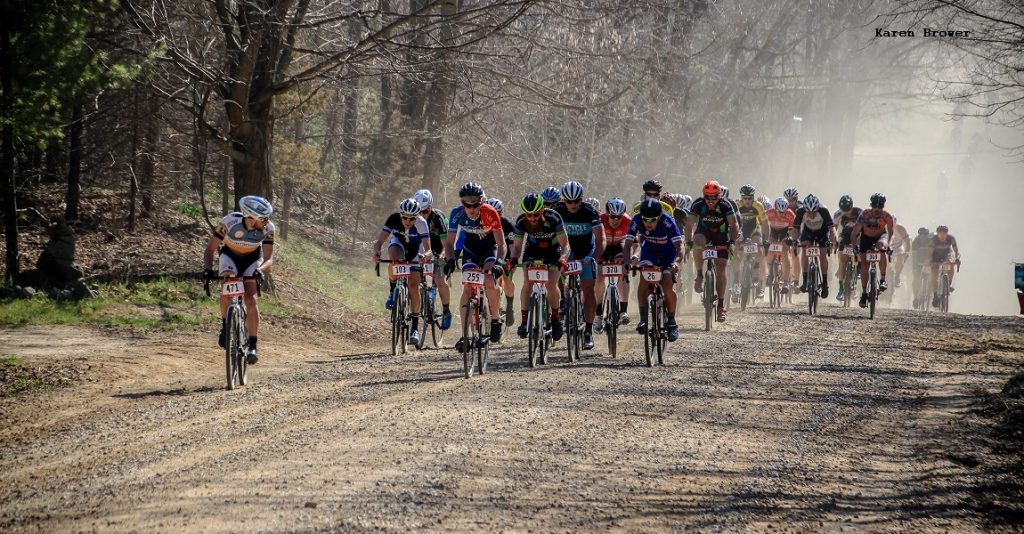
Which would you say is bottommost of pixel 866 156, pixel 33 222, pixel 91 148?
pixel 33 222

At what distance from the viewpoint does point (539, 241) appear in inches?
508

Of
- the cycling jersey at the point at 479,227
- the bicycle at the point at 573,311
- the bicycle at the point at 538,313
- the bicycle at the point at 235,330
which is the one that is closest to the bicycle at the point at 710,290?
the bicycle at the point at 573,311

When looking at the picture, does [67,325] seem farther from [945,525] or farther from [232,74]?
Result: [945,525]

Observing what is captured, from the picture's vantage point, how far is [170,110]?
23375 millimetres

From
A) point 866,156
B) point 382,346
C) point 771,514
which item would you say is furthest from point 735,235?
point 866,156

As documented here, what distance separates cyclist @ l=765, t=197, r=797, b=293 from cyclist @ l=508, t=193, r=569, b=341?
11413mm

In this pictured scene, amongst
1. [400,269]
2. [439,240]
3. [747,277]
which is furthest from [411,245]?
[747,277]

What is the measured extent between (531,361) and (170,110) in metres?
14.1

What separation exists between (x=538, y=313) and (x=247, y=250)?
3855 millimetres

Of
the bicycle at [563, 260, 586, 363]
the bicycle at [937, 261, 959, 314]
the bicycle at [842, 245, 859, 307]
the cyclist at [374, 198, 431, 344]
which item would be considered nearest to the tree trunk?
the cyclist at [374, 198, 431, 344]

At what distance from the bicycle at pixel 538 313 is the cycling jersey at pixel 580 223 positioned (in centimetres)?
88

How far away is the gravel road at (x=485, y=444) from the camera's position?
6559mm

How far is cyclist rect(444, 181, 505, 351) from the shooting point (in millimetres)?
12266

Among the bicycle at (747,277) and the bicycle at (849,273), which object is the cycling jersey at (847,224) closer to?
the bicycle at (849,273)
